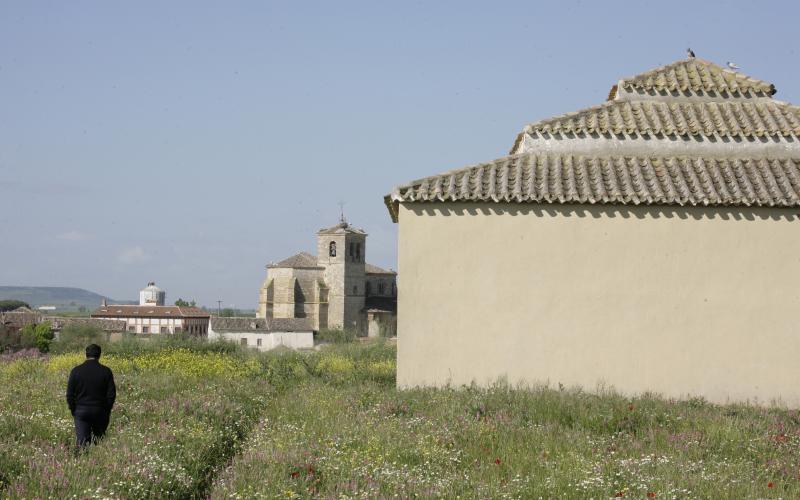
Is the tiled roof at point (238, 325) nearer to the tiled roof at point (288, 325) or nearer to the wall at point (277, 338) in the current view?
the wall at point (277, 338)

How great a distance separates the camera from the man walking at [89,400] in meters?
10.8

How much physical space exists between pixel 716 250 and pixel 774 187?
1520 mm

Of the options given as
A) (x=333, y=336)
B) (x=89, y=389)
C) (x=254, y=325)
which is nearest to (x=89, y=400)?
(x=89, y=389)

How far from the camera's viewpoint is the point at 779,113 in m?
18.0

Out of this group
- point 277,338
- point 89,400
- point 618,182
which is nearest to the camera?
point 89,400

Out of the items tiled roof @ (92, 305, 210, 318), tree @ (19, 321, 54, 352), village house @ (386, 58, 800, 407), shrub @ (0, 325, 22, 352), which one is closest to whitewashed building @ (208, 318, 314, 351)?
tiled roof @ (92, 305, 210, 318)

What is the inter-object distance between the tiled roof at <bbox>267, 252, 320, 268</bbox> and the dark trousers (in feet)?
415

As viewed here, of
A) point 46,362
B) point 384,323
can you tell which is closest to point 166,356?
point 46,362

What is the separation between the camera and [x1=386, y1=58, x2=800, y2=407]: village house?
52.4 feet

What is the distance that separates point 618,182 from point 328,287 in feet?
396

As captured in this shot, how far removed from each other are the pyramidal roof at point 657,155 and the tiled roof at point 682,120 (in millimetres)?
19

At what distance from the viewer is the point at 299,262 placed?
13825 centimetres

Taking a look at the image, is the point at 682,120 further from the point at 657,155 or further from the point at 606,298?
the point at 606,298

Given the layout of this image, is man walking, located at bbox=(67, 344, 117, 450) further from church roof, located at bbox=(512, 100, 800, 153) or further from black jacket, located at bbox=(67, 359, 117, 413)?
church roof, located at bbox=(512, 100, 800, 153)
